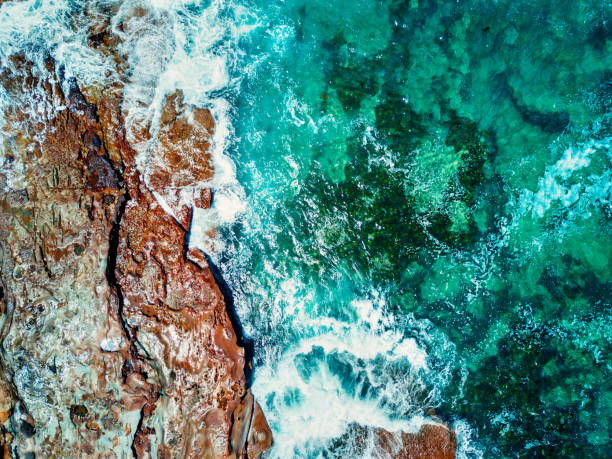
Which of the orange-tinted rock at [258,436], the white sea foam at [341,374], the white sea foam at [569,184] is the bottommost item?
the orange-tinted rock at [258,436]

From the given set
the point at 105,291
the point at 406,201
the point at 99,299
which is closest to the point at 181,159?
the point at 105,291

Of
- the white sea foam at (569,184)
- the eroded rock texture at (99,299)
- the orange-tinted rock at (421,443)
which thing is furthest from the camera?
the orange-tinted rock at (421,443)

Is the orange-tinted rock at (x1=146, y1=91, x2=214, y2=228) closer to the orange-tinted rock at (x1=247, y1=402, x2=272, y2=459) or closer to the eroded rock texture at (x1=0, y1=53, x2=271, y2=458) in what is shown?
the eroded rock texture at (x1=0, y1=53, x2=271, y2=458)

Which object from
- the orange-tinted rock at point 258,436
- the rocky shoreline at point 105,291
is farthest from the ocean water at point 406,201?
the rocky shoreline at point 105,291

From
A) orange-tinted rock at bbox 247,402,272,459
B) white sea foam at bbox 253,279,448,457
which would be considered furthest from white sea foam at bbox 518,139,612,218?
orange-tinted rock at bbox 247,402,272,459

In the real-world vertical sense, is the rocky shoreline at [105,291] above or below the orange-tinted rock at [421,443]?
above

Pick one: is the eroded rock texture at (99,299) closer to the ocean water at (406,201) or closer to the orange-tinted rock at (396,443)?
the ocean water at (406,201)

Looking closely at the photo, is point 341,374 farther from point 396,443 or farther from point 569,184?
point 569,184

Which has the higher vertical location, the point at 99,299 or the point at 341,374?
the point at 99,299
